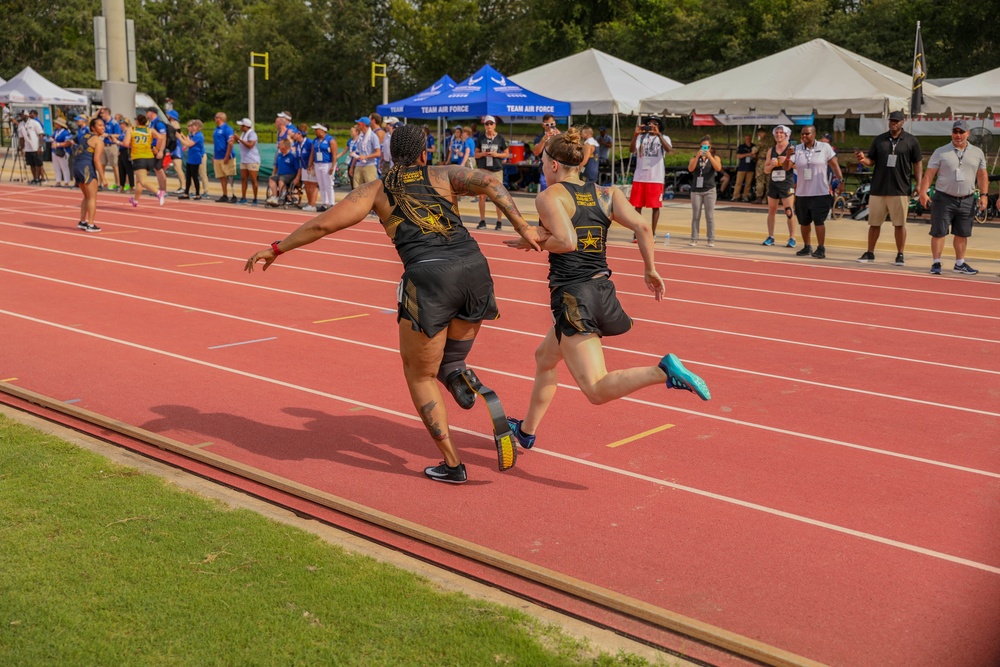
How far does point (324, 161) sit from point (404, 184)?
16.9m

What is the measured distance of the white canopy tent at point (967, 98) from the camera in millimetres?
20391

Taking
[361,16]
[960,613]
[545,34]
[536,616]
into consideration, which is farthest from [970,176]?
[361,16]

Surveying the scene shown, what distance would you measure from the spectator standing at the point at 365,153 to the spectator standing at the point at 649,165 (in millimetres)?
6253

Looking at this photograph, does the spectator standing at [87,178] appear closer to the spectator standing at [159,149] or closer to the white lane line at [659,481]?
the spectator standing at [159,149]

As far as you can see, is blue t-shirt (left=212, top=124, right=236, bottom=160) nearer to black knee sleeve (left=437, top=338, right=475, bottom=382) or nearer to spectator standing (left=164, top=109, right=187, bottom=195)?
spectator standing (left=164, top=109, right=187, bottom=195)

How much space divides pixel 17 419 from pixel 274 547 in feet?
9.68

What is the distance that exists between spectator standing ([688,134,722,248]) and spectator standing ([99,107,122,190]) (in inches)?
545

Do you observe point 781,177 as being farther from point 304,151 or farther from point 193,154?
point 193,154

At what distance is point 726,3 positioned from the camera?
54062 millimetres

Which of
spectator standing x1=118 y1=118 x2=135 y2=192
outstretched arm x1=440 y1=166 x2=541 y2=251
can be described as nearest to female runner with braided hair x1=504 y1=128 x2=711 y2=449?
outstretched arm x1=440 y1=166 x2=541 y2=251

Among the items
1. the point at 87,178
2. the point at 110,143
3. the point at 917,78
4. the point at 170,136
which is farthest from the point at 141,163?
the point at 917,78

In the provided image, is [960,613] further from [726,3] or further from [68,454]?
[726,3]

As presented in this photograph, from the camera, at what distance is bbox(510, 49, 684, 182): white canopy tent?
86.7 ft

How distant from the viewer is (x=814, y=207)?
52.3 ft
